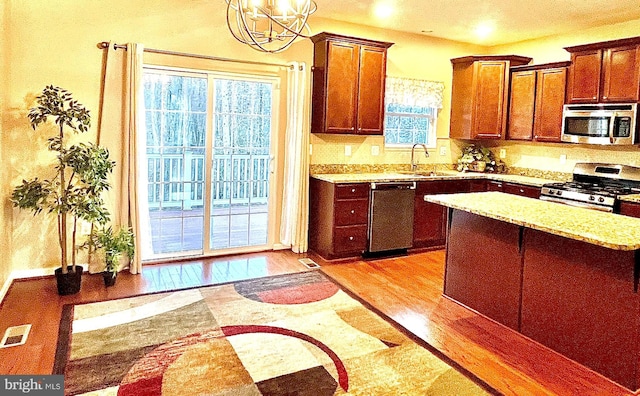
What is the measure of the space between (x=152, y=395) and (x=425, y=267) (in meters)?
3.18

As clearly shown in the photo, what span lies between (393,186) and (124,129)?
9.25 ft

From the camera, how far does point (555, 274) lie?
114 inches

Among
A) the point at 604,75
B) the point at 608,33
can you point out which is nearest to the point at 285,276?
the point at 604,75

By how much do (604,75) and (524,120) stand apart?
1.06m

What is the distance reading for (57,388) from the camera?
7.91 ft

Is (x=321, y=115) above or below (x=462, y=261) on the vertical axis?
above

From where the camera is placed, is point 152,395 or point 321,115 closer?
point 152,395

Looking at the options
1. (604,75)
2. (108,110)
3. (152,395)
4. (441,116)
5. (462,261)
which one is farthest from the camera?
(441,116)

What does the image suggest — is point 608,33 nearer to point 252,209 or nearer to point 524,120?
point 524,120

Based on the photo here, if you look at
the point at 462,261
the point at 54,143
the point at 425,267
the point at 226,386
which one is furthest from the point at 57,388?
the point at 425,267

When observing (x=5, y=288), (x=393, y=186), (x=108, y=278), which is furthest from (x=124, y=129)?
(x=393, y=186)

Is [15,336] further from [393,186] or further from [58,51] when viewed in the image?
[393,186]

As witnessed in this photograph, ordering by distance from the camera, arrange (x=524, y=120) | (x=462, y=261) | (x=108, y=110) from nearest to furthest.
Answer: (x=462, y=261) < (x=108, y=110) < (x=524, y=120)

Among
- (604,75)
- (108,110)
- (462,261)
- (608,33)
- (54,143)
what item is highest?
A: (608,33)
